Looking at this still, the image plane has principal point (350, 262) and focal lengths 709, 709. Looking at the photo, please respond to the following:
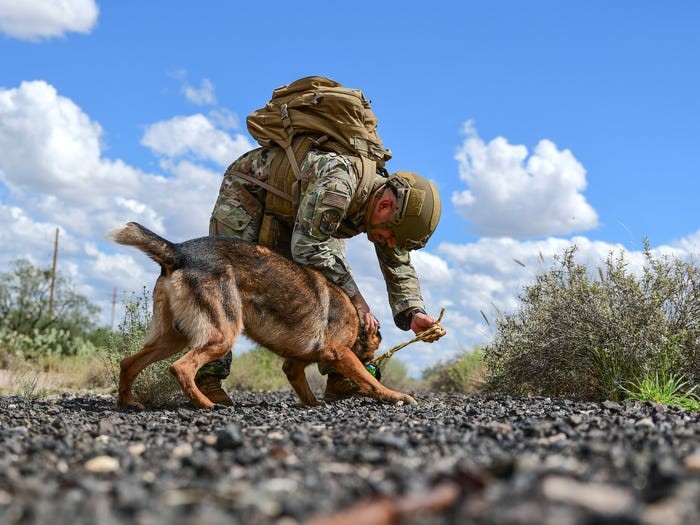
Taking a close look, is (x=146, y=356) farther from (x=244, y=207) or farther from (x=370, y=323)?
(x=370, y=323)

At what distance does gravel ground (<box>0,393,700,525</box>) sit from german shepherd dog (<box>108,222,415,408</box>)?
1015 mm

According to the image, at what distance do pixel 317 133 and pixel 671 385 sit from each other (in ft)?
14.3

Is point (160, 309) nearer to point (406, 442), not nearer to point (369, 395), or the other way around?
point (369, 395)

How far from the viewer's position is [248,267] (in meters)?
6.36

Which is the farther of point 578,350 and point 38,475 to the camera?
point 578,350

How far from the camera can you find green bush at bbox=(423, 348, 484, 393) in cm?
1130

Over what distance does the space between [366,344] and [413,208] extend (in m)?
1.47

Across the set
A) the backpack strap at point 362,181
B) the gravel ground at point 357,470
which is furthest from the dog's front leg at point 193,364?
the backpack strap at point 362,181

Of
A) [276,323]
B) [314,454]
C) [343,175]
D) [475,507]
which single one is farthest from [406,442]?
[343,175]

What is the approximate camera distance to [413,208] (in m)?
7.07

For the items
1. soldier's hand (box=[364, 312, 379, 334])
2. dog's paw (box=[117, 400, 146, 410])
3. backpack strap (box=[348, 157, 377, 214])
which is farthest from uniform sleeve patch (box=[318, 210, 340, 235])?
dog's paw (box=[117, 400, 146, 410])

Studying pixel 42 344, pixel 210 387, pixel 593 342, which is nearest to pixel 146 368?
pixel 210 387

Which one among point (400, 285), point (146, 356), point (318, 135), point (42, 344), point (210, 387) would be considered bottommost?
point (210, 387)

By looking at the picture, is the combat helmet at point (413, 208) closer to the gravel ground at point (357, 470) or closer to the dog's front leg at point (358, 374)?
the dog's front leg at point (358, 374)
